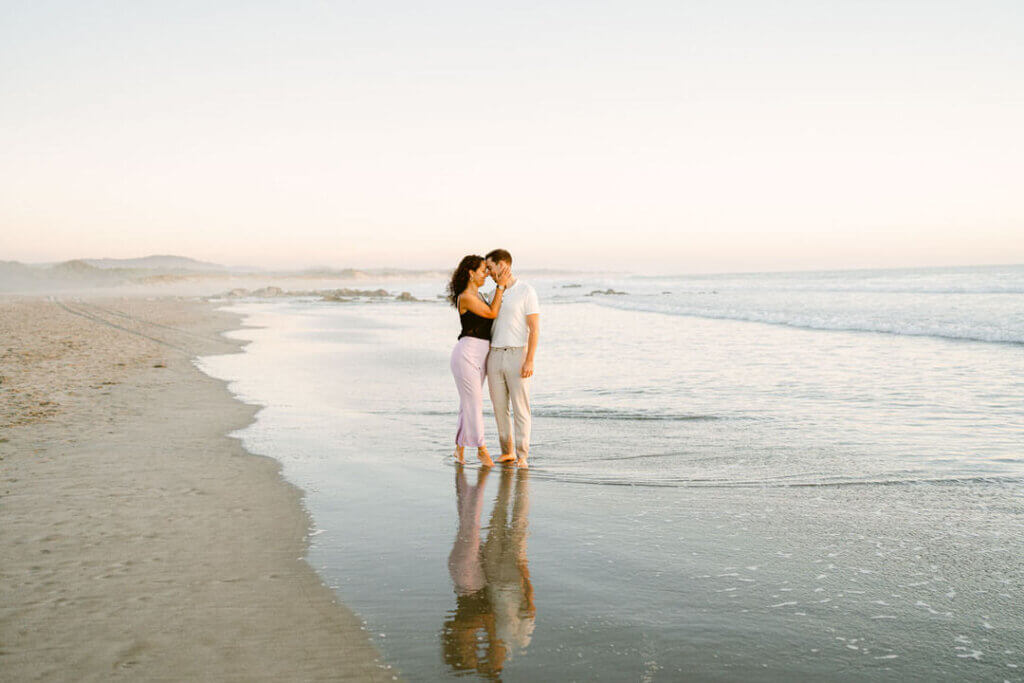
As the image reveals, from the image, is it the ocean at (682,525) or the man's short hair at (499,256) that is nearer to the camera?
the ocean at (682,525)

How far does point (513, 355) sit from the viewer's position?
7426 mm

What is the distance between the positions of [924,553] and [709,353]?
13.2 m

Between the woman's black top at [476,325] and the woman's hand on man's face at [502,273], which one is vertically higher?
the woman's hand on man's face at [502,273]

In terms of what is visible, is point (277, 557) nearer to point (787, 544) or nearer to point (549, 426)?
point (787, 544)

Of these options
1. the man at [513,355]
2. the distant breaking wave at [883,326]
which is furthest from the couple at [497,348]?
the distant breaking wave at [883,326]

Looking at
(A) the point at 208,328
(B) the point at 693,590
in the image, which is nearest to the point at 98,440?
(B) the point at 693,590

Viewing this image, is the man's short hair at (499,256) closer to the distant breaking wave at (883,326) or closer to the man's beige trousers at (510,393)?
the man's beige trousers at (510,393)

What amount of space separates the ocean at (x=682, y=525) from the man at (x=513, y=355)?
0.35m

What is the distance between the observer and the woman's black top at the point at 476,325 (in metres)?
7.52

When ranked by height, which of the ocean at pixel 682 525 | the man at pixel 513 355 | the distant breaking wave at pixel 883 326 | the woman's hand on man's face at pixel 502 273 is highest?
the woman's hand on man's face at pixel 502 273

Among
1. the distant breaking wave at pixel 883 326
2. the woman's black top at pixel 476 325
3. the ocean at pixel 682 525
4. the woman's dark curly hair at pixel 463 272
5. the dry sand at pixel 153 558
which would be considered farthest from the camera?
the distant breaking wave at pixel 883 326

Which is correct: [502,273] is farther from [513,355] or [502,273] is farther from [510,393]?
[510,393]

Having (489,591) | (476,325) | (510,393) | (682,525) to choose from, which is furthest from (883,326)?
(489,591)

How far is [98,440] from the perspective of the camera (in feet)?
25.6
